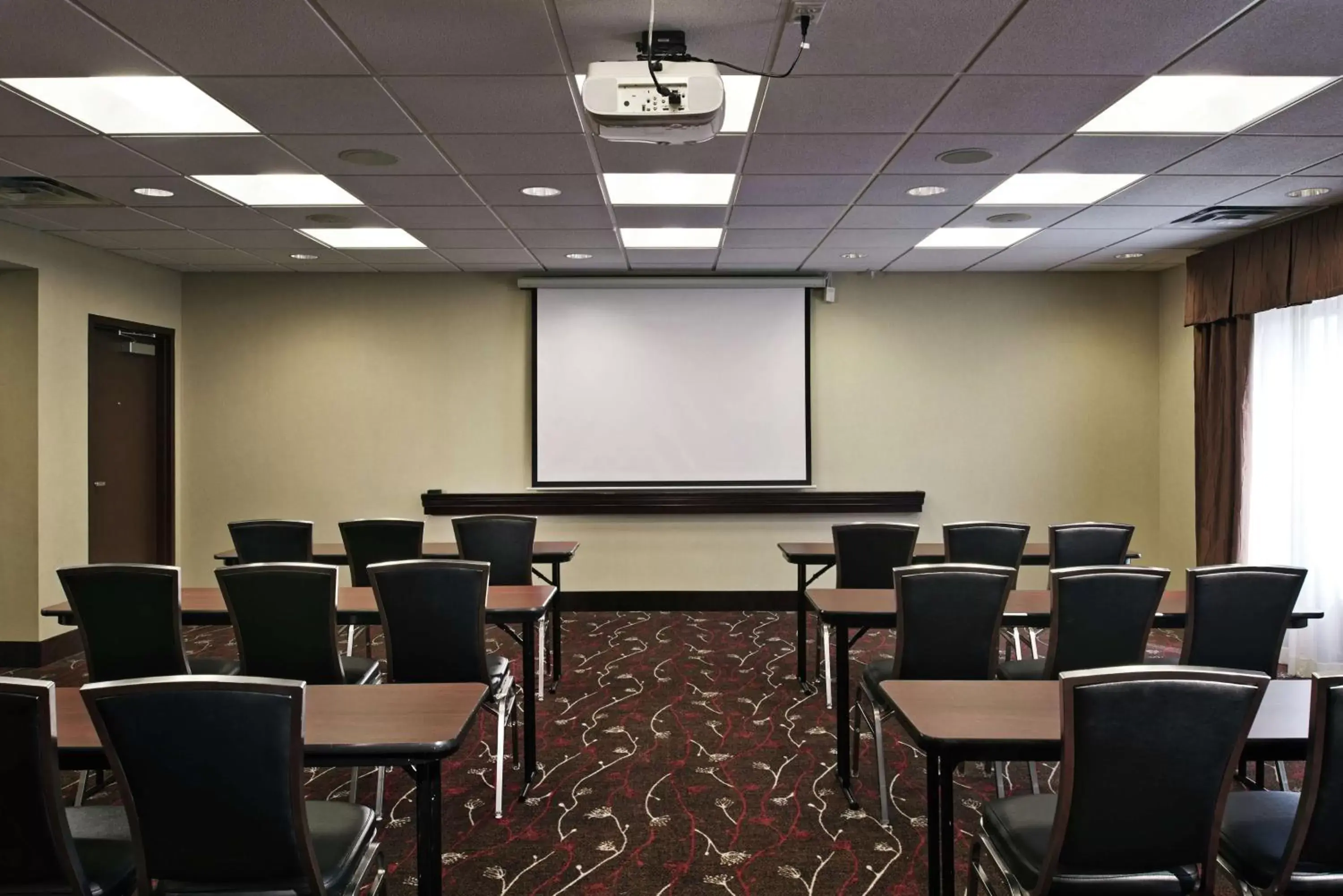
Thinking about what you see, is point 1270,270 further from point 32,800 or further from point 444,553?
point 32,800

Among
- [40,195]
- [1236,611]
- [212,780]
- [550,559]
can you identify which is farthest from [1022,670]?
[40,195]

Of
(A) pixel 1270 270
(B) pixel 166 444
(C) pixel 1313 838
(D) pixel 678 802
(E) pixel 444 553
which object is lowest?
(D) pixel 678 802

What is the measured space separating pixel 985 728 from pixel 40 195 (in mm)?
5686

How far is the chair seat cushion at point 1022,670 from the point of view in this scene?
12.8ft

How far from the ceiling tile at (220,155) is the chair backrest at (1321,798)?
444 cm

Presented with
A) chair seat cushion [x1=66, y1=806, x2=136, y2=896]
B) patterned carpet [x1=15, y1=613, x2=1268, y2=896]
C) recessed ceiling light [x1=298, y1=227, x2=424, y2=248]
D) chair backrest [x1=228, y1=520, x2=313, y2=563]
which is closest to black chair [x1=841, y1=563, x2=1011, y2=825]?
patterned carpet [x1=15, y1=613, x2=1268, y2=896]

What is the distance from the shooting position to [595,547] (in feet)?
26.2

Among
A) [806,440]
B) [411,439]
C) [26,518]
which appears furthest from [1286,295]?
[26,518]

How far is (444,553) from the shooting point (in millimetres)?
6133

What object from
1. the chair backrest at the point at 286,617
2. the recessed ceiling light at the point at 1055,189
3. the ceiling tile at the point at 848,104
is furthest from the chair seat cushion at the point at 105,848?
the recessed ceiling light at the point at 1055,189

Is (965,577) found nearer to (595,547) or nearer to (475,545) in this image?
(475,545)

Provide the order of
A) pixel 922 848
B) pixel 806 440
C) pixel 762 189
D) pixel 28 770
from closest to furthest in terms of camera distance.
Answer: pixel 28 770, pixel 922 848, pixel 762 189, pixel 806 440

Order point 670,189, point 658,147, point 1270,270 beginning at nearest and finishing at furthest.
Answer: point 658,147, point 670,189, point 1270,270

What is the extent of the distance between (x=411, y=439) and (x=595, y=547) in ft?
6.40
